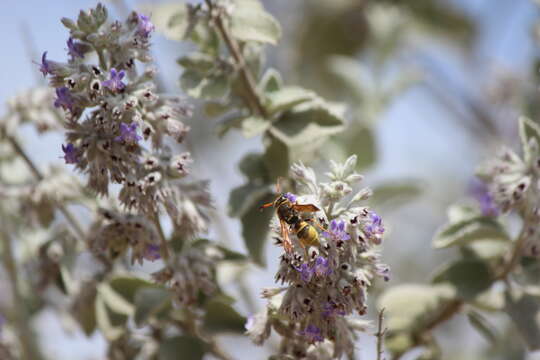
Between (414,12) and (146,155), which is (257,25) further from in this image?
(414,12)

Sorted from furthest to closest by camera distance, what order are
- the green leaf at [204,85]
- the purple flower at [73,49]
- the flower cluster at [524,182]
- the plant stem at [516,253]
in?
the green leaf at [204,85]
the plant stem at [516,253]
the flower cluster at [524,182]
the purple flower at [73,49]

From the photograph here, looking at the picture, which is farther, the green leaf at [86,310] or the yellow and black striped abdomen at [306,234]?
the green leaf at [86,310]

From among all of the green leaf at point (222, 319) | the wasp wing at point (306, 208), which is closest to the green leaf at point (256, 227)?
the green leaf at point (222, 319)

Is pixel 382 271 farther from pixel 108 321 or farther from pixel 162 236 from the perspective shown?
pixel 108 321

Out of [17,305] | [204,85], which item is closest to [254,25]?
[204,85]

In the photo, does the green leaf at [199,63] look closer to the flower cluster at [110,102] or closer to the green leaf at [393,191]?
the flower cluster at [110,102]

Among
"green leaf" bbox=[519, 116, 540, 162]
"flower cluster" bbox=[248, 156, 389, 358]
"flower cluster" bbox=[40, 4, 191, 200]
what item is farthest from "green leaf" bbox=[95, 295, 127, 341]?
"green leaf" bbox=[519, 116, 540, 162]
